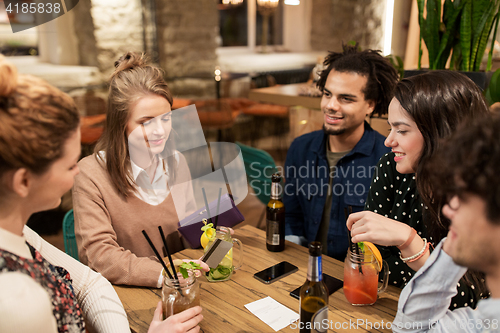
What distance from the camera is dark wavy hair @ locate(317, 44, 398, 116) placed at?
212cm

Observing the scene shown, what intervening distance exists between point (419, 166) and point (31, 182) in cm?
115

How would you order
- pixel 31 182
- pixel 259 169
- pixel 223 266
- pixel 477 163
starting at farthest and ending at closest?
pixel 259 169
pixel 223 266
pixel 31 182
pixel 477 163

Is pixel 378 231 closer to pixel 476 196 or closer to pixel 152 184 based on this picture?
pixel 476 196

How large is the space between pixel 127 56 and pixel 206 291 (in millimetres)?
965

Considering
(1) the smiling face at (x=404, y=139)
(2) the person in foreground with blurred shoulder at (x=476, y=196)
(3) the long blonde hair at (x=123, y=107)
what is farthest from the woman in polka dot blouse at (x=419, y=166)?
(3) the long blonde hair at (x=123, y=107)

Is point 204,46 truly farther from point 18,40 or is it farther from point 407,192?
point 407,192

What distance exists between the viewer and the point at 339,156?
2.13 meters

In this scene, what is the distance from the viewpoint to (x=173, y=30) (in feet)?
14.1

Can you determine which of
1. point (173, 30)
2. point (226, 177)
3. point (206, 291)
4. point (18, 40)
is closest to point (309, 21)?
point (173, 30)

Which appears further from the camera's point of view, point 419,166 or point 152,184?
point 152,184

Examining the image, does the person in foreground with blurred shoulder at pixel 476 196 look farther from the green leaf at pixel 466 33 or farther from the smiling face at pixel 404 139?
the green leaf at pixel 466 33

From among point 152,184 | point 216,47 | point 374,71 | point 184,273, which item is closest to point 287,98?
point 374,71

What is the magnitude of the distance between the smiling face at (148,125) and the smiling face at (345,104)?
94cm

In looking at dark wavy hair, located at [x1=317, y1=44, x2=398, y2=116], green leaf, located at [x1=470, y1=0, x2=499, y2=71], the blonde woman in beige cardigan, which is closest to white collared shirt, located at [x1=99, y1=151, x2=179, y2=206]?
the blonde woman in beige cardigan
